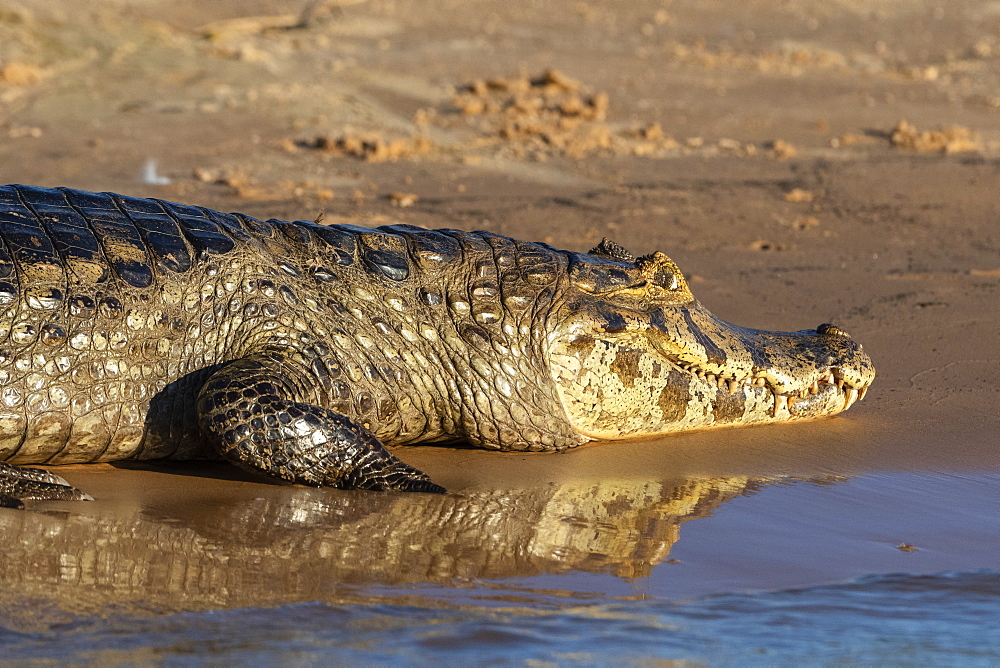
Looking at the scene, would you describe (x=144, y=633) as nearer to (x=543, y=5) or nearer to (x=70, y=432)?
(x=70, y=432)

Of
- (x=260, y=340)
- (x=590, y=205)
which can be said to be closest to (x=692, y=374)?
(x=260, y=340)

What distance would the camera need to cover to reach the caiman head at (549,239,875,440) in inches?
189

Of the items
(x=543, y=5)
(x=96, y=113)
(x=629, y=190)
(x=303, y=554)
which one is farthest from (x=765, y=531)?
(x=543, y=5)

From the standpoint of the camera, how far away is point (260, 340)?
4414 millimetres

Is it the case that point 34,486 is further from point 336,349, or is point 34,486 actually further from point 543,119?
point 543,119

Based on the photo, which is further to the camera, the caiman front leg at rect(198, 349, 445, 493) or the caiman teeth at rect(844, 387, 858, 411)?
the caiman teeth at rect(844, 387, 858, 411)

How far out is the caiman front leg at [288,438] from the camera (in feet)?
13.1

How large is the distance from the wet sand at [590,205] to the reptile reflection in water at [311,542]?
0.04 ft

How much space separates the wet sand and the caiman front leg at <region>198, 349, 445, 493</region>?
89 mm

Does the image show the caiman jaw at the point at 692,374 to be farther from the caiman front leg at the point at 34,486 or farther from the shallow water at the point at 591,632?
the caiman front leg at the point at 34,486

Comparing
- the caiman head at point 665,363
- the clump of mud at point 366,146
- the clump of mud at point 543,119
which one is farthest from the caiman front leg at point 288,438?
the clump of mud at point 543,119

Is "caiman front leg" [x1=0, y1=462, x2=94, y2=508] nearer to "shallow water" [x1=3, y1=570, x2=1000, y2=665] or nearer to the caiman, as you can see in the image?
the caiman

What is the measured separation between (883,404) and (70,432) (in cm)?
371

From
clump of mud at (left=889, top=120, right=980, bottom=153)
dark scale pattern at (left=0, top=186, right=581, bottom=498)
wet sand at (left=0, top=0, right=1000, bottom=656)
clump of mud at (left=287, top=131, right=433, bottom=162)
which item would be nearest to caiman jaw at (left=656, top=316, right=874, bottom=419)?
wet sand at (left=0, top=0, right=1000, bottom=656)
